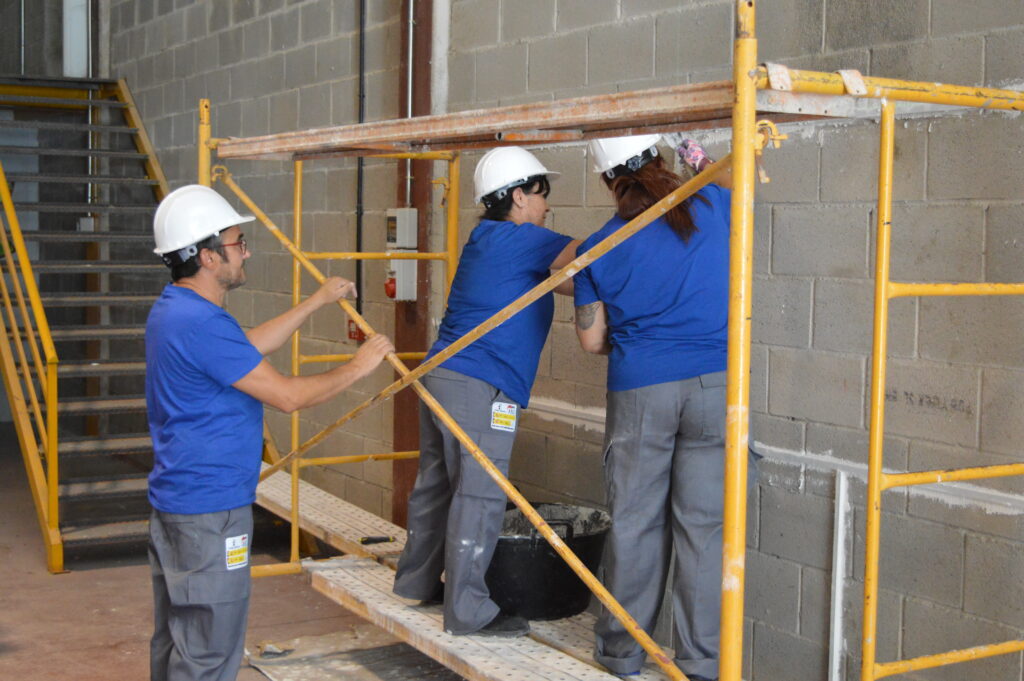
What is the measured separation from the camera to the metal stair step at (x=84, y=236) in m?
8.55

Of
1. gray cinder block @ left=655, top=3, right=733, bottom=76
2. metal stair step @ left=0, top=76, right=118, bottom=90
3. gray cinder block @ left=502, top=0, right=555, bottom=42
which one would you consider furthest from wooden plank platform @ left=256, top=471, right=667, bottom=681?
metal stair step @ left=0, top=76, right=118, bottom=90

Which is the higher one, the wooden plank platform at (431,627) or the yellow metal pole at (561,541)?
the yellow metal pole at (561,541)

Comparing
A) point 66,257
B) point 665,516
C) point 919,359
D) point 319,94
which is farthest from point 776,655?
point 66,257

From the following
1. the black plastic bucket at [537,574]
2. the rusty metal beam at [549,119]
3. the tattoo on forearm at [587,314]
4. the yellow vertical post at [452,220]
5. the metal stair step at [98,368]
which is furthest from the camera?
the metal stair step at [98,368]

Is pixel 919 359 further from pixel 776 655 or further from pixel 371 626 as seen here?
pixel 371 626

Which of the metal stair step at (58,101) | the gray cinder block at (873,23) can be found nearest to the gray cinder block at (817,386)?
the gray cinder block at (873,23)

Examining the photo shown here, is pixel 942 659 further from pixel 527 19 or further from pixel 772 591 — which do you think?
pixel 527 19

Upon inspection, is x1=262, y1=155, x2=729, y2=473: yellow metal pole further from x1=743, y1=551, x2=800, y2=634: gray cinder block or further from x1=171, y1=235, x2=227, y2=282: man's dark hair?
x1=743, y1=551, x2=800, y2=634: gray cinder block

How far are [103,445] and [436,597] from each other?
3490 millimetres

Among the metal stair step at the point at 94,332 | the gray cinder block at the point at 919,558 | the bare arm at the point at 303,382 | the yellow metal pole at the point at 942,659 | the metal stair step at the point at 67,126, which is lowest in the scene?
the yellow metal pole at the point at 942,659

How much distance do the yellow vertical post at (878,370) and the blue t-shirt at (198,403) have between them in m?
1.76

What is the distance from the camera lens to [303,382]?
375 centimetres

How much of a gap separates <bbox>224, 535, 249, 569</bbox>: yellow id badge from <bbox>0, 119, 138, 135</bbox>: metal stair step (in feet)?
20.4

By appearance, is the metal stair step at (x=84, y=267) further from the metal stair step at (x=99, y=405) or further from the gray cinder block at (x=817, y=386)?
the gray cinder block at (x=817, y=386)
